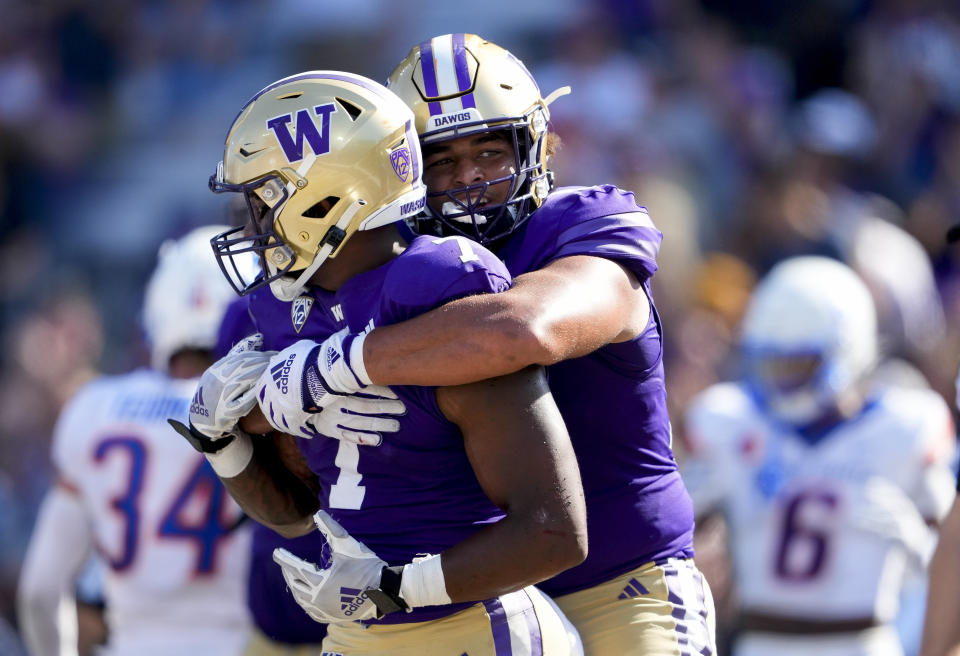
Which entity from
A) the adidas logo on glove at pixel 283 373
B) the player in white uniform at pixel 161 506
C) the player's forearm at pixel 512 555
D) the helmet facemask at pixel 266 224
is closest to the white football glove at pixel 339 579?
the player's forearm at pixel 512 555

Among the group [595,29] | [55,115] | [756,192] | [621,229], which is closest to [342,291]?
[621,229]

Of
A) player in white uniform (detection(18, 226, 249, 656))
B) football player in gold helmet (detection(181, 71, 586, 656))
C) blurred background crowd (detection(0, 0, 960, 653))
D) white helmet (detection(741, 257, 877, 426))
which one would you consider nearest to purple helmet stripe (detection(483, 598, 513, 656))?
football player in gold helmet (detection(181, 71, 586, 656))

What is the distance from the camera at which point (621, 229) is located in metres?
2.82

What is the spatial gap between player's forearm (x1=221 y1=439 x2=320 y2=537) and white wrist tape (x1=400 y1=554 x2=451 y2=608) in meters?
0.69

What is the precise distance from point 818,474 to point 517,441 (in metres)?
3.34

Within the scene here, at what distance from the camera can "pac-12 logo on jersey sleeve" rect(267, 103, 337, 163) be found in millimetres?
2697

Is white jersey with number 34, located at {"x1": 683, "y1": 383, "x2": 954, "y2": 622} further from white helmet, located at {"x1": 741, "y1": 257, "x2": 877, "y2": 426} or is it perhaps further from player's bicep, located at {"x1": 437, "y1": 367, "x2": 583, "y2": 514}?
player's bicep, located at {"x1": 437, "y1": 367, "x2": 583, "y2": 514}

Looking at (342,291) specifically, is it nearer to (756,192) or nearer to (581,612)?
(581,612)

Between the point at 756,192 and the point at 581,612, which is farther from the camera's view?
the point at 756,192

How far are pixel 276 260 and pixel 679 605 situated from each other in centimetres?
115

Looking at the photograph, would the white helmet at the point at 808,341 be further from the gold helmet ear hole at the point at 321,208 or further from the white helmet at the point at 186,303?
the gold helmet ear hole at the point at 321,208

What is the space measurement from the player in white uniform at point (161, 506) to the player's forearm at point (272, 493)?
1.40 meters

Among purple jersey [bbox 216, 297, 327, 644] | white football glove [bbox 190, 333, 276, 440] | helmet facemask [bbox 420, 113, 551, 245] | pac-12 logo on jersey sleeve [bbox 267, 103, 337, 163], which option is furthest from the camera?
purple jersey [bbox 216, 297, 327, 644]

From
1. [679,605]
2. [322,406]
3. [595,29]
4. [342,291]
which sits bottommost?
[679,605]
